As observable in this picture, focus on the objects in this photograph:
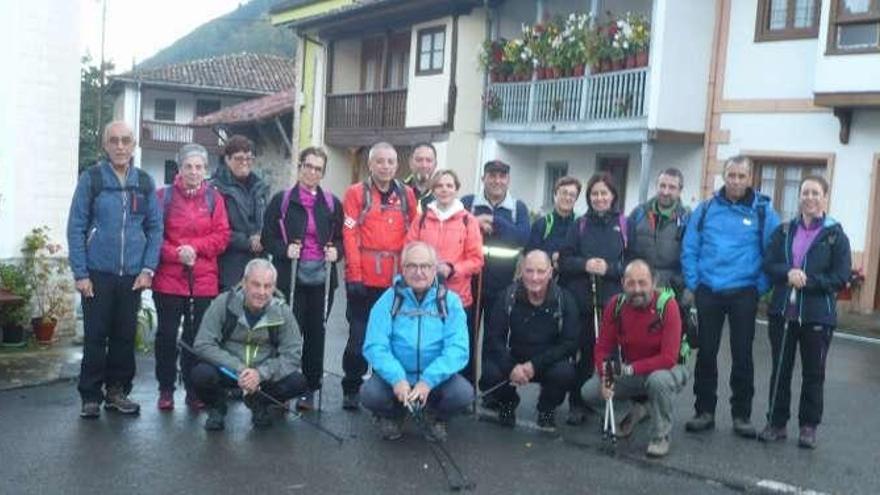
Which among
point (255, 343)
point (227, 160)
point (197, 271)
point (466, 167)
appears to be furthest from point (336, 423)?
point (466, 167)

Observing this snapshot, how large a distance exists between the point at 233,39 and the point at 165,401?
7446cm

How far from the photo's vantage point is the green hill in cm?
7212

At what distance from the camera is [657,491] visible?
5465mm

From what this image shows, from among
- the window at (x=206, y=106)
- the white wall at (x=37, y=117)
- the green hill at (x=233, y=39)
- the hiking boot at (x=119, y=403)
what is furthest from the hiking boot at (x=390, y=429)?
the green hill at (x=233, y=39)

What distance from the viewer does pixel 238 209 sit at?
6.86 m

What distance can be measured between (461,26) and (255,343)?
636 inches

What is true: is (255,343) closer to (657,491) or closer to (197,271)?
(197,271)

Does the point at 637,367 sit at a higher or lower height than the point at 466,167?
lower

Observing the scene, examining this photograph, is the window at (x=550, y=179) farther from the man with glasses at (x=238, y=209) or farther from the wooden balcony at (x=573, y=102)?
the man with glasses at (x=238, y=209)

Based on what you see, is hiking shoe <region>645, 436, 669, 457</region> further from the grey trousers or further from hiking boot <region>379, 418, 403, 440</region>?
hiking boot <region>379, 418, 403, 440</region>

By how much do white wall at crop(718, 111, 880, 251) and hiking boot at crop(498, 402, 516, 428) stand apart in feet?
32.1

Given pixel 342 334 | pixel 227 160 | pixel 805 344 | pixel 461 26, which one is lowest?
pixel 342 334

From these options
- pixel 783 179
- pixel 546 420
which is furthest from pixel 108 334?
pixel 783 179

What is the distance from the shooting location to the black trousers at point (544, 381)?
6.62 meters
